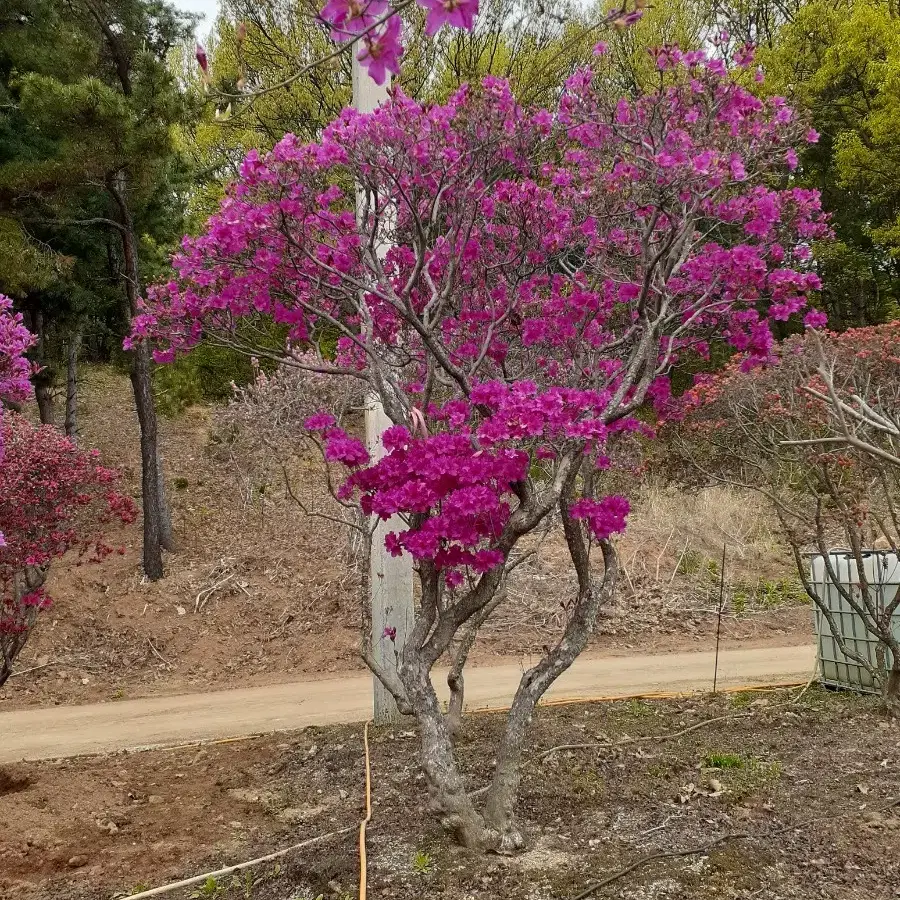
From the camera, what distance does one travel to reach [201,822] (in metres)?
4.21

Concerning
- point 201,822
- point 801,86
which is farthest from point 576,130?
point 801,86

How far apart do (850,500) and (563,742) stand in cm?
277

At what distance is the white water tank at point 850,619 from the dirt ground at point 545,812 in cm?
24

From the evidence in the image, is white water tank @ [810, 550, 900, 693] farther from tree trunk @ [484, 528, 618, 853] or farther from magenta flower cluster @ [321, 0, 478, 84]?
magenta flower cluster @ [321, 0, 478, 84]

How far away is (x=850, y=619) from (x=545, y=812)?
10.2ft

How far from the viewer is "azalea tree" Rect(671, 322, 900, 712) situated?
480 centimetres

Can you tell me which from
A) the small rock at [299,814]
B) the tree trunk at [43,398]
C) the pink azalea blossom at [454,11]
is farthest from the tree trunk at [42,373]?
the pink azalea blossom at [454,11]

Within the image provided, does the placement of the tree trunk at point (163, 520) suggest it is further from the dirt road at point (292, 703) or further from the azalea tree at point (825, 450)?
the azalea tree at point (825, 450)

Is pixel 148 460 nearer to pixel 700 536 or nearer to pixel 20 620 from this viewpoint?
pixel 20 620

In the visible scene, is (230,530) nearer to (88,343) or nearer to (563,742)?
(88,343)

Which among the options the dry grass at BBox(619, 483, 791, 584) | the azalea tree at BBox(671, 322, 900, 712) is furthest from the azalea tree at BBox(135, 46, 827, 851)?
the dry grass at BBox(619, 483, 791, 584)

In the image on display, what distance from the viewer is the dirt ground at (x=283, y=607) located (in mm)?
9281

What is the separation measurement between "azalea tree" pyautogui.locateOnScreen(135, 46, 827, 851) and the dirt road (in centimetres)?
381

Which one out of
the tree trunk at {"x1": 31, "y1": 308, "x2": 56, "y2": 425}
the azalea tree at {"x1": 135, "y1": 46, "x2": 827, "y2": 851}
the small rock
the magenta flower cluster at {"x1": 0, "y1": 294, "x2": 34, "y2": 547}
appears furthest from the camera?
the tree trunk at {"x1": 31, "y1": 308, "x2": 56, "y2": 425}
